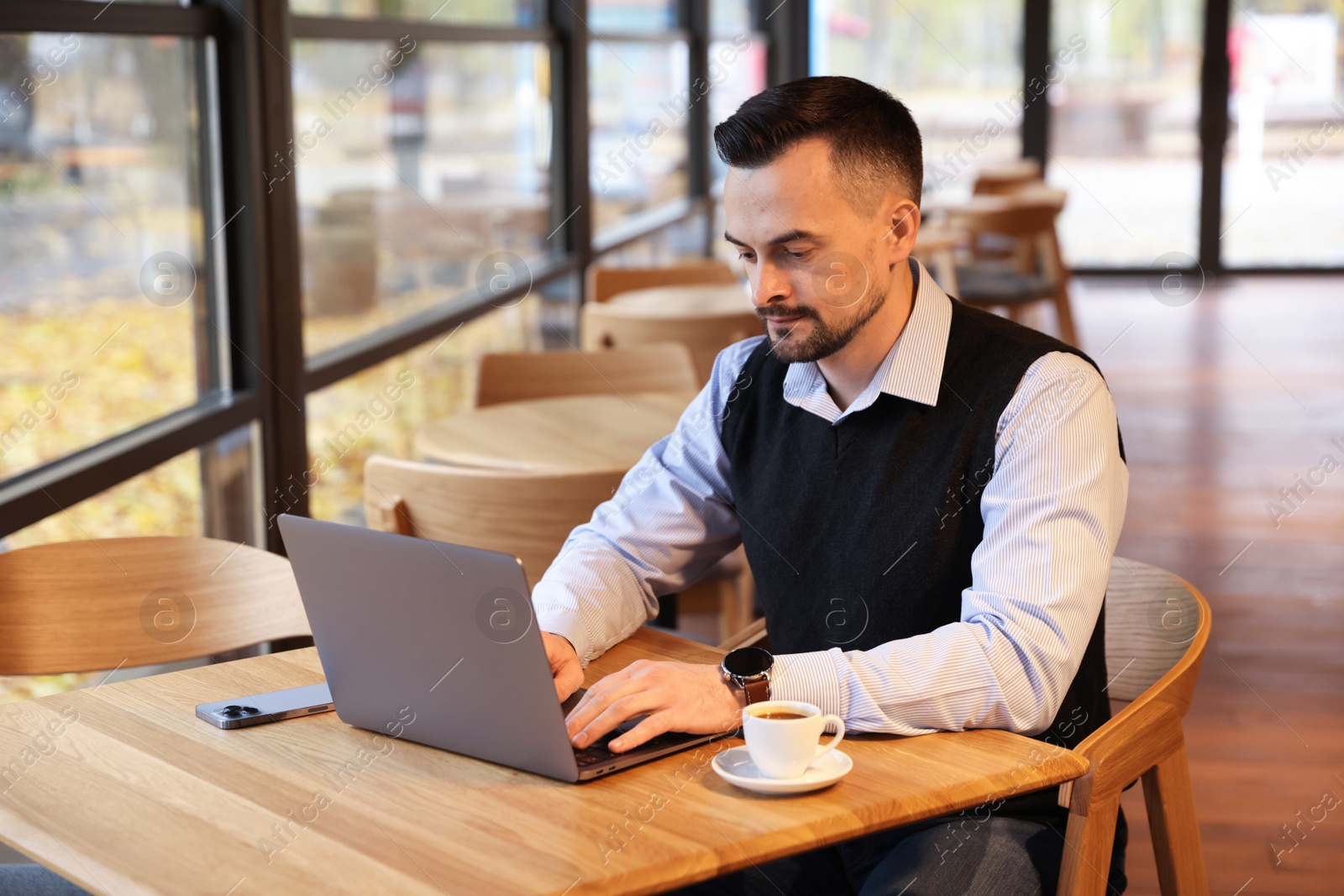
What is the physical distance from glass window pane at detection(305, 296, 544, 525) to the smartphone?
4.80 ft

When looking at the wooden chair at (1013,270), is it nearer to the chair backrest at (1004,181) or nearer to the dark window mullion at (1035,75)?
the chair backrest at (1004,181)

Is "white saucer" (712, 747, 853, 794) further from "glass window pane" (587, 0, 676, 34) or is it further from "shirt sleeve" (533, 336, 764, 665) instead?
"glass window pane" (587, 0, 676, 34)

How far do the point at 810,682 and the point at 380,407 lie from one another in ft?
8.81

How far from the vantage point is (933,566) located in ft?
4.82

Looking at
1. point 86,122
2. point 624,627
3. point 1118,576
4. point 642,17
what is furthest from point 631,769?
point 642,17

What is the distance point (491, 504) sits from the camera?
2125mm

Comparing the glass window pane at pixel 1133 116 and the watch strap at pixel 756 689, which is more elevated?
the glass window pane at pixel 1133 116

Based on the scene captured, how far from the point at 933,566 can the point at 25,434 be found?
1604mm

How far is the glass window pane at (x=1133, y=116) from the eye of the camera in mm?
9625

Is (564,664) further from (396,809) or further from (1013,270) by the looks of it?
(1013,270)

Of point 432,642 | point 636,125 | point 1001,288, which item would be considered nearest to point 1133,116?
point 1001,288

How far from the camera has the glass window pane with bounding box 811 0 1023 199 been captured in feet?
32.2

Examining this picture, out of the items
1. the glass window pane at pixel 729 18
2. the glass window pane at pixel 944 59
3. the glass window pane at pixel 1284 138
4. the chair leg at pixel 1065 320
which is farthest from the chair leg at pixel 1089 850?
the glass window pane at pixel 1284 138

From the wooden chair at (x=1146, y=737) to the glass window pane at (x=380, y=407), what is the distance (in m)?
1.67
